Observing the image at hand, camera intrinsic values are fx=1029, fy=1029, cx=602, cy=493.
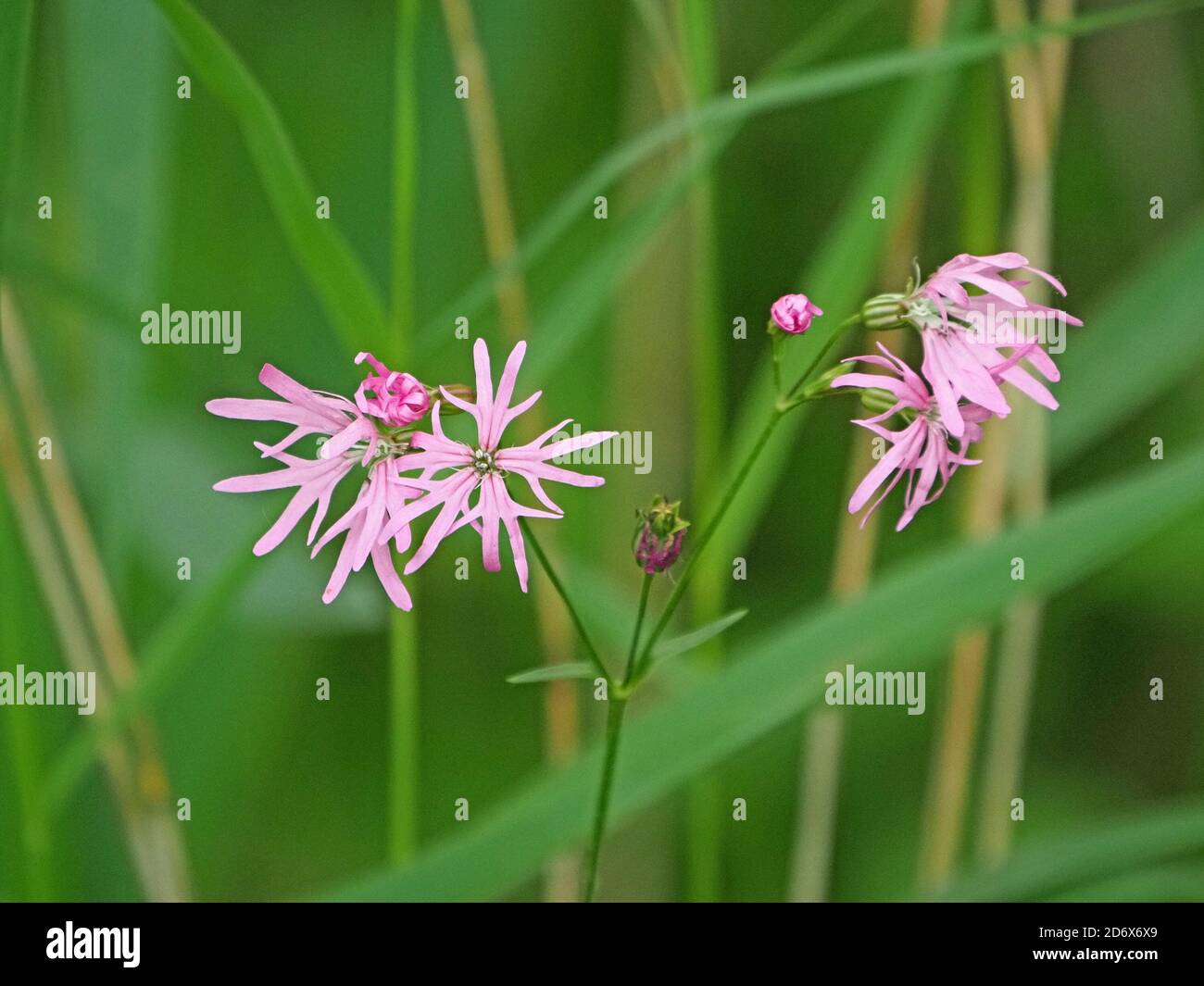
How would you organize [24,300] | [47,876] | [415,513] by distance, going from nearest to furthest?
[415,513] < [47,876] < [24,300]

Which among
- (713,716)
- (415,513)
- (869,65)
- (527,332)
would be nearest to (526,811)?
(713,716)

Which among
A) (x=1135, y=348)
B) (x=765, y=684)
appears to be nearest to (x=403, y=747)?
(x=765, y=684)

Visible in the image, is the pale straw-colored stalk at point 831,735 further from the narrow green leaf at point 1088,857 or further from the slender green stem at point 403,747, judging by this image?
the slender green stem at point 403,747

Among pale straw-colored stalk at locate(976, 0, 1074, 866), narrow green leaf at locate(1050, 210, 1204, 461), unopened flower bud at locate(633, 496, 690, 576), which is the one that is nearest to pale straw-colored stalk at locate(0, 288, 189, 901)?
unopened flower bud at locate(633, 496, 690, 576)

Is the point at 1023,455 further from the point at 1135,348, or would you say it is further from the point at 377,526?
the point at 377,526

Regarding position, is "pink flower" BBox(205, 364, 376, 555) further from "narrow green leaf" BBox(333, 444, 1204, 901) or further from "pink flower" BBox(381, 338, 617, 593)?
"narrow green leaf" BBox(333, 444, 1204, 901)

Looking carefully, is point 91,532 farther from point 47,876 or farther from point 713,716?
point 713,716

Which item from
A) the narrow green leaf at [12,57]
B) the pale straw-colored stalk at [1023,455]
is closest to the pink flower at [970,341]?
the pale straw-colored stalk at [1023,455]
